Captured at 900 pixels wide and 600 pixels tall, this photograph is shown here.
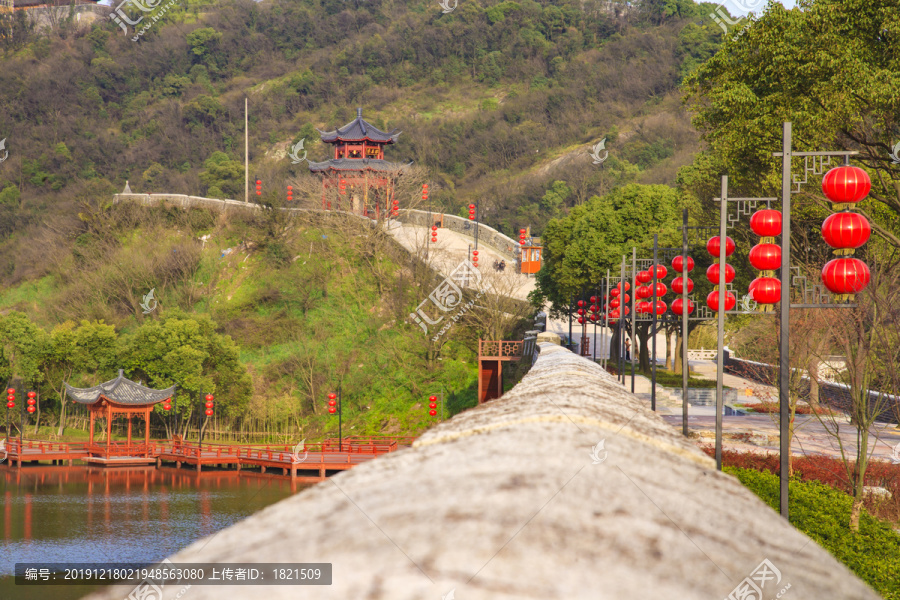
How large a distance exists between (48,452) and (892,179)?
30.9 meters

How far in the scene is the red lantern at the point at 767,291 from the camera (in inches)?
389

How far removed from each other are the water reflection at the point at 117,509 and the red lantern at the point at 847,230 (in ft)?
43.1

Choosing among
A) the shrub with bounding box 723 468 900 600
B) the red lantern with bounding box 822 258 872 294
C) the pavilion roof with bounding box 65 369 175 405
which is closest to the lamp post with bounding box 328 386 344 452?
the pavilion roof with bounding box 65 369 175 405

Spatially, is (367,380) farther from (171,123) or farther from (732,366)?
(171,123)

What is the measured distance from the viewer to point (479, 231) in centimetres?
4556

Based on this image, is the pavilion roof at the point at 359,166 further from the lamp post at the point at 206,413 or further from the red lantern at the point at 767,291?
the red lantern at the point at 767,291

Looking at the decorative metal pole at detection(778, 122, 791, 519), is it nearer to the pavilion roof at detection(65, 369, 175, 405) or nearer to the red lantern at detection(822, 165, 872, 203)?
the red lantern at detection(822, 165, 872, 203)

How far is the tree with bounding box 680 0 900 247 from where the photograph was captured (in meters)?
14.5

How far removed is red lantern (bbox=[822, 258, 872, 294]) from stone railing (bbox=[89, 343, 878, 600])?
7796 millimetres

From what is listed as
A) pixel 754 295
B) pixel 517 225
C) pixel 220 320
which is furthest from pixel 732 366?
pixel 754 295

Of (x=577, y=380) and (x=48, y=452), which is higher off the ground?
(x=577, y=380)

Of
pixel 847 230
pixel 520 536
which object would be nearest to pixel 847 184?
pixel 847 230

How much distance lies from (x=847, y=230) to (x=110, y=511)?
22192mm

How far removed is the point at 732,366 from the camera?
37.3 meters
